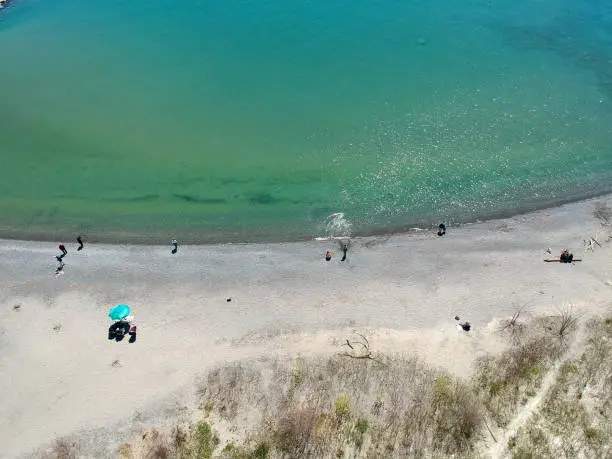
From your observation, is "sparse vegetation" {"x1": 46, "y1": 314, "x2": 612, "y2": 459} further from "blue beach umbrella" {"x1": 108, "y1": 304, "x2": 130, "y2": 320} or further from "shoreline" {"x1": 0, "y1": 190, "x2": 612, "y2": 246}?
"shoreline" {"x1": 0, "y1": 190, "x2": 612, "y2": 246}

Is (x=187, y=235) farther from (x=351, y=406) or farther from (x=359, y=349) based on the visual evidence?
(x=351, y=406)

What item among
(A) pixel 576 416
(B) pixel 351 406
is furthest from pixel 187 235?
(A) pixel 576 416

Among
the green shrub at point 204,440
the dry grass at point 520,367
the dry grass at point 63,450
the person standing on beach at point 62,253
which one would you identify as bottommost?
the dry grass at point 63,450

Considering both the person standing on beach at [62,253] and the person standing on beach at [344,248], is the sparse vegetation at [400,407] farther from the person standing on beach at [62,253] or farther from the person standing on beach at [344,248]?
the person standing on beach at [62,253]

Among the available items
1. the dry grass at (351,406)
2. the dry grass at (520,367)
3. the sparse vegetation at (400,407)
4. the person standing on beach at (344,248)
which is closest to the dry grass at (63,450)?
the sparse vegetation at (400,407)

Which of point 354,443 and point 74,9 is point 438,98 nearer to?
point 354,443

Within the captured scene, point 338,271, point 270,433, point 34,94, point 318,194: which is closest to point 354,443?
point 270,433

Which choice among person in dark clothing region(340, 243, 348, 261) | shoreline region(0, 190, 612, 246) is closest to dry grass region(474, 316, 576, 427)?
shoreline region(0, 190, 612, 246)
